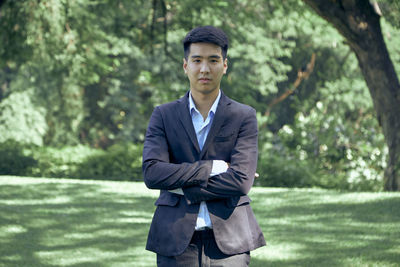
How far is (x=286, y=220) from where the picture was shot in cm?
970

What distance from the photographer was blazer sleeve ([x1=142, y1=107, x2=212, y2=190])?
289cm

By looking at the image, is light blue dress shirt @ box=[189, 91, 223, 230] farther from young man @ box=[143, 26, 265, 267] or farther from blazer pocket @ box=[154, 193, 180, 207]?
blazer pocket @ box=[154, 193, 180, 207]

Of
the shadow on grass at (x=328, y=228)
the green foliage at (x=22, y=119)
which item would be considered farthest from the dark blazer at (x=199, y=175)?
the green foliage at (x=22, y=119)

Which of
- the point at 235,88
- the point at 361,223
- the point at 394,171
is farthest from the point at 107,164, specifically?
the point at 361,223

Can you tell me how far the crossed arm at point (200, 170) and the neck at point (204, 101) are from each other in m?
0.17

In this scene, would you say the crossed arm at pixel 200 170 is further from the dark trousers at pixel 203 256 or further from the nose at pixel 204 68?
the nose at pixel 204 68

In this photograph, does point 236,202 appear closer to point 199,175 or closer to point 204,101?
point 199,175

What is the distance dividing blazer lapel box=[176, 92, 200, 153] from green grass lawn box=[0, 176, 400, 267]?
429 centimetres

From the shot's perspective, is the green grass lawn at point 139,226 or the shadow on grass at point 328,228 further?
the green grass lawn at point 139,226

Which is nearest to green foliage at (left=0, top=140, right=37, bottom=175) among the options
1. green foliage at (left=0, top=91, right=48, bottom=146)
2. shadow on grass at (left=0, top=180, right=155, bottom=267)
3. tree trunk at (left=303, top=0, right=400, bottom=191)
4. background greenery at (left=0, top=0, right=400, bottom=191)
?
background greenery at (left=0, top=0, right=400, bottom=191)

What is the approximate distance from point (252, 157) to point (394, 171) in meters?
10.3

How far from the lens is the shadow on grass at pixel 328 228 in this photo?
7.17 meters

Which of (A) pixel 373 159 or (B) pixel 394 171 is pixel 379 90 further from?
(A) pixel 373 159

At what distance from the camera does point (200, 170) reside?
2.89 m
